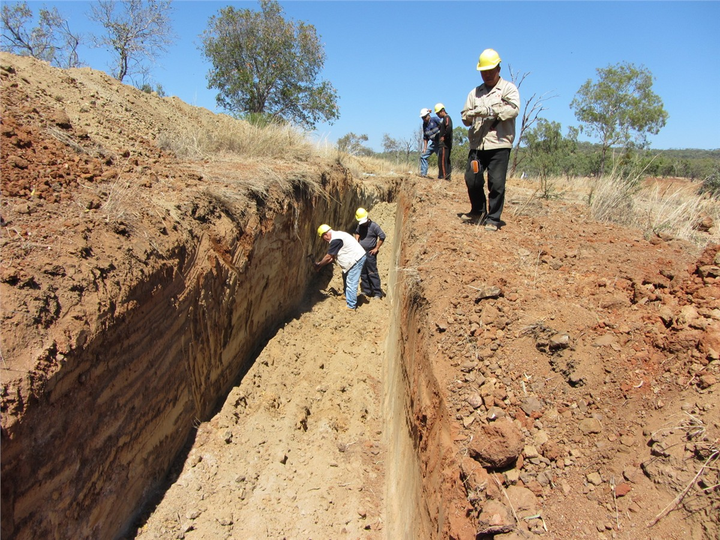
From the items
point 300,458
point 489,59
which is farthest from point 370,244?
point 300,458

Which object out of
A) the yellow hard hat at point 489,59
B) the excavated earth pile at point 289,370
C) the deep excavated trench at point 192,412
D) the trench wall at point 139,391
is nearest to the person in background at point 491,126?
the yellow hard hat at point 489,59

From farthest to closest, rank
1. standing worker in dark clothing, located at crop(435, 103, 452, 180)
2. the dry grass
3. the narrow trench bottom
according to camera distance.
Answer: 1. standing worker in dark clothing, located at crop(435, 103, 452, 180)
2. the dry grass
3. the narrow trench bottom

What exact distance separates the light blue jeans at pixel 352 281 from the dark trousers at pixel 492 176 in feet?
10.1

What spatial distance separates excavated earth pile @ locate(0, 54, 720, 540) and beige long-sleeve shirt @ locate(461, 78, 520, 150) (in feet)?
3.35

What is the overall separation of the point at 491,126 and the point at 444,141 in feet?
19.3

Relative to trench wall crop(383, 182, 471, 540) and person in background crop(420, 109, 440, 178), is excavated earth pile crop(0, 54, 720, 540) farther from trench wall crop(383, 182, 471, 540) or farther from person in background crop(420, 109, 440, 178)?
person in background crop(420, 109, 440, 178)

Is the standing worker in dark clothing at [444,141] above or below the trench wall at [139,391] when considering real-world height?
above

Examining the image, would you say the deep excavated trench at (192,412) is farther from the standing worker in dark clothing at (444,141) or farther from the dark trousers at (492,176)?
the standing worker in dark clothing at (444,141)

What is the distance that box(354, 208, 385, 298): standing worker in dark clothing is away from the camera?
8.58 meters

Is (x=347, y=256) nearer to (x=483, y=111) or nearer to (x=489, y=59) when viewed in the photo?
(x=483, y=111)

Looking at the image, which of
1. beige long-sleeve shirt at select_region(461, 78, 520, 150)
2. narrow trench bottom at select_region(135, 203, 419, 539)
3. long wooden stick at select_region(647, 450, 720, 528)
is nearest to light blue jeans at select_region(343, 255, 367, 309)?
narrow trench bottom at select_region(135, 203, 419, 539)

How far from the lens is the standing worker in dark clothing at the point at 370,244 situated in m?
8.58

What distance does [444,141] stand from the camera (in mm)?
10484

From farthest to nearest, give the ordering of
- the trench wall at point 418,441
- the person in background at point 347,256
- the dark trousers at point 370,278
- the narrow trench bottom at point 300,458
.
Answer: the dark trousers at point 370,278 → the person in background at point 347,256 → the narrow trench bottom at point 300,458 → the trench wall at point 418,441
